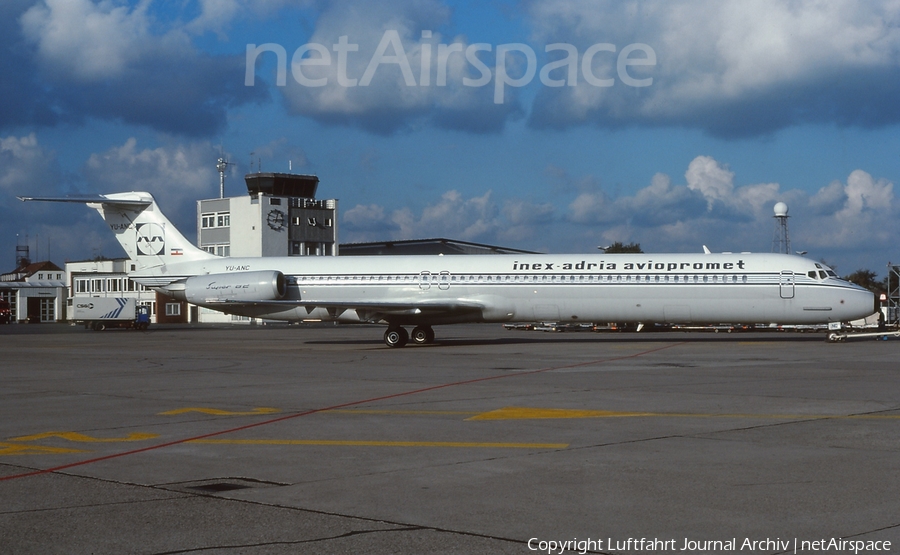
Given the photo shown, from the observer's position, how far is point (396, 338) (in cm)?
3356

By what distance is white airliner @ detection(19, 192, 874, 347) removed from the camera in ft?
104

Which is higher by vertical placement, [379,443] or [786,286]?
[786,286]

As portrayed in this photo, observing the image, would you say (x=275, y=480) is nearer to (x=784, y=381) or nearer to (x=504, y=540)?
(x=504, y=540)

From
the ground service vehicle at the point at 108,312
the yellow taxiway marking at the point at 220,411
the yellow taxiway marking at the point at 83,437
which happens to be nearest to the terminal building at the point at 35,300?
the ground service vehicle at the point at 108,312

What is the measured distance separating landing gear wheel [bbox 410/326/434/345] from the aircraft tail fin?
1024cm

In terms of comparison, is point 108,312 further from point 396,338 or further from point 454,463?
point 454,463

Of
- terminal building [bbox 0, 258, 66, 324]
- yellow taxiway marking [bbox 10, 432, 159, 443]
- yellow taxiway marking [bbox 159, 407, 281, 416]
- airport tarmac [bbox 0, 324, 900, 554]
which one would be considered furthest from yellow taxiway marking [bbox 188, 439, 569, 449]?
terminal building [bbox 0, 258, 66, 324]

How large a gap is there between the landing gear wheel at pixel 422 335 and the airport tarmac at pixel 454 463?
1580cm

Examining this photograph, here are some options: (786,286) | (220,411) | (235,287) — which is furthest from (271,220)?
(220,411)

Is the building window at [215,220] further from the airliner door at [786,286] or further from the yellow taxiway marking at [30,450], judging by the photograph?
the yellow taxiway marking at [30,450]

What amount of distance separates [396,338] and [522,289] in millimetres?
5110

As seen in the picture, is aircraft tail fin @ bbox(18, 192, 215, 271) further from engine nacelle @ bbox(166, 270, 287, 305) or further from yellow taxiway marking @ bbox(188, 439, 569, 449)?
yellow taxiway marking @ bbox(188, 439, 569, 449)

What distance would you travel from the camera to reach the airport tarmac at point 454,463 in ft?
21.5

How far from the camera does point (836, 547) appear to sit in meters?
6.06
